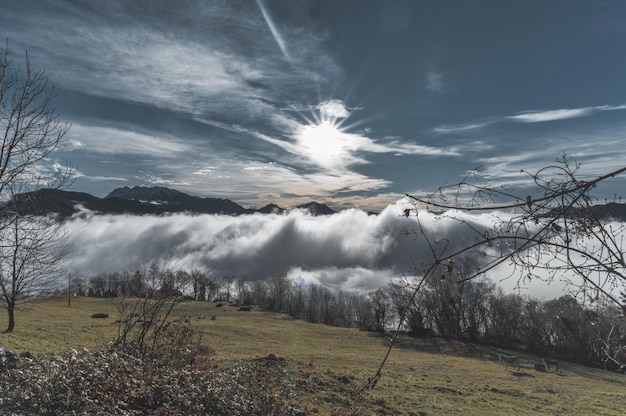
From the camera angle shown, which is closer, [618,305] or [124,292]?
[618,305]

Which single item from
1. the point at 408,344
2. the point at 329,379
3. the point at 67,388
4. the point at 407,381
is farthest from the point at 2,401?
the point at 408,344

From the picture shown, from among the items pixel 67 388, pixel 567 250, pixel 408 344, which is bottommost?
pixel 408 344

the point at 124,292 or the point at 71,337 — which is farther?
the point at 71,337

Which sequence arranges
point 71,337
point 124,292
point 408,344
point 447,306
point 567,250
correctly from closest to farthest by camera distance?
1. point 567,250
2. point 124,292
3. point 71,337
4. point 408,344
5. point 447,306

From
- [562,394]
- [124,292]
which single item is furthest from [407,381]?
[124,292]

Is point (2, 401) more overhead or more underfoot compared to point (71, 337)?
Result: more overhead

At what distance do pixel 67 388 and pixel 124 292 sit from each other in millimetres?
6225

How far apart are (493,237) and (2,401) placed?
9.76 metres

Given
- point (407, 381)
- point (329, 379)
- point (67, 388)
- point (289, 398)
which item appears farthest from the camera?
point (407, 381)

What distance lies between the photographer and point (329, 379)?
15062 millimetres

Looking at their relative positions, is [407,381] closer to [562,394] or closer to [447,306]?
[562,394]

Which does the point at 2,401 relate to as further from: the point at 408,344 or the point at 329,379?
the point at 408,344

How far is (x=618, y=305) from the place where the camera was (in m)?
1.73

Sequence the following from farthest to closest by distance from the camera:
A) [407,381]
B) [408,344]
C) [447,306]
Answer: [447,306] → [408,344] → [407,381]
